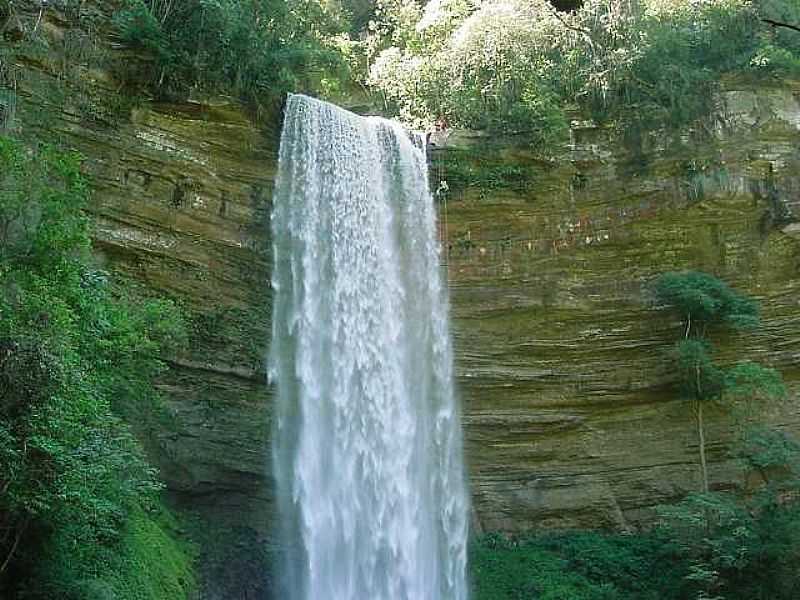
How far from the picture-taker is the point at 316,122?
14508 mm

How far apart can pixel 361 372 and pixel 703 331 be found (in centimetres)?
641

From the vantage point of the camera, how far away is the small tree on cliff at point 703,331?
574 inches

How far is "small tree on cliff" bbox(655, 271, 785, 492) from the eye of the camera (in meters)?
14.6

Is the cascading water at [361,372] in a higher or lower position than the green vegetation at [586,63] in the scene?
lower

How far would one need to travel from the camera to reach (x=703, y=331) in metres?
15.3

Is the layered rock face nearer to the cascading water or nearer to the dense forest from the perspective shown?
the dense forest

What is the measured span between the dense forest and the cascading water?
111cm

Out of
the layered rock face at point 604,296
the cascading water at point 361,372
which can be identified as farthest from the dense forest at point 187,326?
the cascading water at point 361,372

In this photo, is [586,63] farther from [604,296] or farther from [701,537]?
[701,537]

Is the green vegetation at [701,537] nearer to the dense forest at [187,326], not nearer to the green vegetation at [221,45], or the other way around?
the dense forest at [187,326]

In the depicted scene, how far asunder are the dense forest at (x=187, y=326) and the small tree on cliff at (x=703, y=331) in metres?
0.05

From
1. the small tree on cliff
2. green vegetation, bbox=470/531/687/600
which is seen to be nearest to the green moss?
green vegetation, bbox=470/531/687/600

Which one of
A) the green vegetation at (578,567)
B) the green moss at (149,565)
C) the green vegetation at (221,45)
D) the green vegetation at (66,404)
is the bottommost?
the green vegetation at (578,567)

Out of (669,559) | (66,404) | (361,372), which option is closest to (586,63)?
(361,372)
